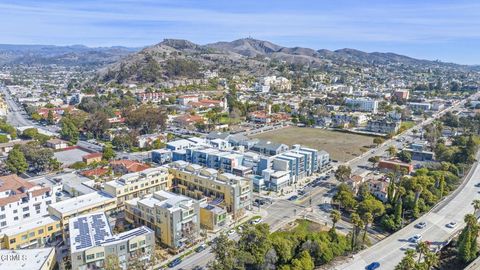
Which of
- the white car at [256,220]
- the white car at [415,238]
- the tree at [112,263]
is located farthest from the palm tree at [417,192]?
the tree at [112,263]

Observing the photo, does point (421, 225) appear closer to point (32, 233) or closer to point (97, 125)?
point (32, 233)

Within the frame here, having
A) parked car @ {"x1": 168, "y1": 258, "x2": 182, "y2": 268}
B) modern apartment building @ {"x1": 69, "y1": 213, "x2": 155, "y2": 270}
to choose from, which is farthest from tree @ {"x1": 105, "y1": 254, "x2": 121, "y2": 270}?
parked car @ {"x1": 168, "y1": 258, "x2": 182, "y2": 268}

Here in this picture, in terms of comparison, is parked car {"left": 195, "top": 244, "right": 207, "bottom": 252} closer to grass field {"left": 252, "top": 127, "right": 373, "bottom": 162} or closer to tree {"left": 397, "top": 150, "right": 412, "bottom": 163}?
grass field {"left": 252, "top": 127, "right": 373, "bottom": 162}

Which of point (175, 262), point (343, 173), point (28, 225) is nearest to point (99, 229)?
point (28, 225)

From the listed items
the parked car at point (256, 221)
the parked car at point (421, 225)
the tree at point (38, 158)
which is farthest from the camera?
the tree at point (38, 158)

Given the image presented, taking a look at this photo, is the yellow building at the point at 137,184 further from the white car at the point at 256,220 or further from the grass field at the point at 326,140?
the grass field at the point at 326,140

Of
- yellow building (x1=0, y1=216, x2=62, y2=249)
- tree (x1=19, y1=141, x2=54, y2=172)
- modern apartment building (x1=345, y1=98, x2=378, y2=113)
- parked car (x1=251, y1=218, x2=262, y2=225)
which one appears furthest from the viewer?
modern apartment building (x1=345, y1=98, x2=378, y2=113)

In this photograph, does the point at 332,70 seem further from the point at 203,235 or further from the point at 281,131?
the point at 203,235

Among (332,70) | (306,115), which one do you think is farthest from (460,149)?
(332,70)
